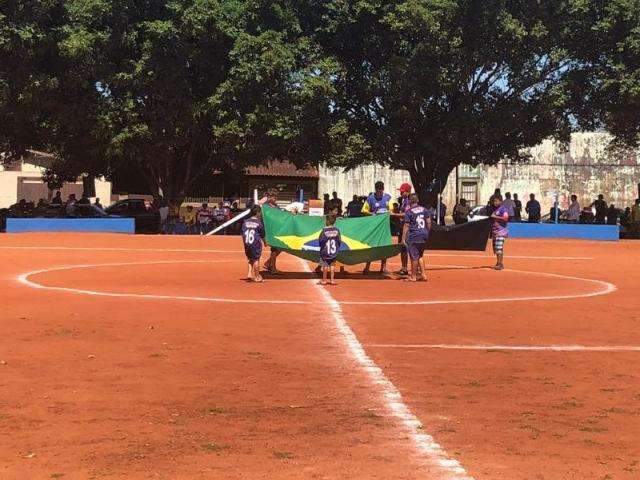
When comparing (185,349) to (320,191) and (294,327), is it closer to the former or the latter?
(294,327)

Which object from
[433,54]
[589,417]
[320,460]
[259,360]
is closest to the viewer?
[320,460]

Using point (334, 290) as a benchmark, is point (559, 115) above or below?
above

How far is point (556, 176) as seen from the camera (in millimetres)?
60562

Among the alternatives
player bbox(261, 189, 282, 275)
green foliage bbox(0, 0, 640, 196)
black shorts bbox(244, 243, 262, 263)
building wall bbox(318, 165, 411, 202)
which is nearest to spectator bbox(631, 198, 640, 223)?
green foliage bbox(0, 0, 640, 196)

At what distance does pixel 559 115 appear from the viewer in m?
36.2

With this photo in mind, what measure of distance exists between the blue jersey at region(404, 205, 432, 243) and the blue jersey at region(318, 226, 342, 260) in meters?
1.68

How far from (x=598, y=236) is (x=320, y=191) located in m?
28.2

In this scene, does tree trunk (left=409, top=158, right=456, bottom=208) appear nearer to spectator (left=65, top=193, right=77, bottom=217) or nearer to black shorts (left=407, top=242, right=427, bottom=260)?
spectator (left=65, top=193, right=77, bottom=217)

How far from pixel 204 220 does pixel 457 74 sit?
11.9 meters

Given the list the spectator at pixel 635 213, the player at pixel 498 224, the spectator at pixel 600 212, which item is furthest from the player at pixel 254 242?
the spectator at pixel 600 212

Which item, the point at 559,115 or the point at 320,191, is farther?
the point at 320,191

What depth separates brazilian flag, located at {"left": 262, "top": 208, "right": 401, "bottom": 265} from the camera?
1720 centimetres

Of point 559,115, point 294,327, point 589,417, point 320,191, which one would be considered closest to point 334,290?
point 294,327

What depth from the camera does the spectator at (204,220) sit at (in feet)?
116
